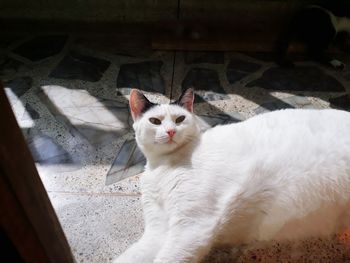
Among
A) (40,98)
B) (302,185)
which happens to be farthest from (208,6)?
(302,185)

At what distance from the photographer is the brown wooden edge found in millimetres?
550

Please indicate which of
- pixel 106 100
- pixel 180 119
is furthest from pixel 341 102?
pixel 106 100

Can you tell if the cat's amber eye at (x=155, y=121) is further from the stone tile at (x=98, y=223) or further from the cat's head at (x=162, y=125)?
the stone tile at (x=98, y=223)

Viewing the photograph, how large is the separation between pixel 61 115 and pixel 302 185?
129 centimetres

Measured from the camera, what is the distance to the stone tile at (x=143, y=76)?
1.97 meters

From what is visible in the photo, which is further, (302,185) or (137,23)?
(137,23)

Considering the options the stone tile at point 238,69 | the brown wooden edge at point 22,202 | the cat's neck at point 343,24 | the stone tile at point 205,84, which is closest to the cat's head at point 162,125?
the brown wooden edge at point 22,202

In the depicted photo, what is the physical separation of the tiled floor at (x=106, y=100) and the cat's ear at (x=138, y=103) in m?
0.38

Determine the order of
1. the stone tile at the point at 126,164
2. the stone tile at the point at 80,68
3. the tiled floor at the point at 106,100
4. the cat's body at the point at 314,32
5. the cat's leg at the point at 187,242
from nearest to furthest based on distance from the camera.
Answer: the cat's leg at the point at 187,242 → the tiled floor at the point at 106,100 → the stone tile at the point at 126,164 → the stone tile at the point at 80,68 → the cat's body at the point at 314,32

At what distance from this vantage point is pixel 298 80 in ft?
6.64

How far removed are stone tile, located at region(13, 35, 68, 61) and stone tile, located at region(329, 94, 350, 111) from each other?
178 cm

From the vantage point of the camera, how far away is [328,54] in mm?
2250

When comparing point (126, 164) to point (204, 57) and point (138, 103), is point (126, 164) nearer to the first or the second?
point (138, 103)

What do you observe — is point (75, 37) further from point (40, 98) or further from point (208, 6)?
point (208, 6)
